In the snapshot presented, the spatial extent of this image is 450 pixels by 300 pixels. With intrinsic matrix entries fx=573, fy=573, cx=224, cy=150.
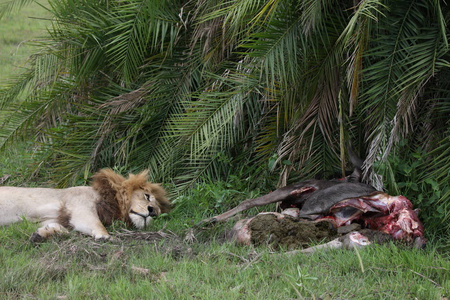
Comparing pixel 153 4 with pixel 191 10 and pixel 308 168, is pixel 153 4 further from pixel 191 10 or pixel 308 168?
pixel 308 168

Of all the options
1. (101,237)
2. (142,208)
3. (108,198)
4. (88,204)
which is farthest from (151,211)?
(101,237)

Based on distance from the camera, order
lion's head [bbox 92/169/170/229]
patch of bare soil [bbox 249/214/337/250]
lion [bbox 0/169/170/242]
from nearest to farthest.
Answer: patch of bare soil [bbox 249/214/337/250] < lion [bbox 0/169/170/242] < lion's head [bbox 92/169/170/229]

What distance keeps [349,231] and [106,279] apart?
6.00 feet

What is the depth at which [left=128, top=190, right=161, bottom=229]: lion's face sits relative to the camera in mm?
5016

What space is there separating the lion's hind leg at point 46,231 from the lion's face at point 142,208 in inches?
24.4

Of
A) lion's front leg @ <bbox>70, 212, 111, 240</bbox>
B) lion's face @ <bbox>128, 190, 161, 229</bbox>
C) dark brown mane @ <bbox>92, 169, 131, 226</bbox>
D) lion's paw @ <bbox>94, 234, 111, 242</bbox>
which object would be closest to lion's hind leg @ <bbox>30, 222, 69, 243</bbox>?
lion's front leg @ <bbox>70, 212, 111, 240</bbox>

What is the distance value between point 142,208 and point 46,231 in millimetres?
886

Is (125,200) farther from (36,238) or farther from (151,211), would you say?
(36,238)

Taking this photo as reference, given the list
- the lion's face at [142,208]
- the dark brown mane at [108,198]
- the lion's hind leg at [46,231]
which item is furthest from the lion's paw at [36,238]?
the lion's face at [142,208]

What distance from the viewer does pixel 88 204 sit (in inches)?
196

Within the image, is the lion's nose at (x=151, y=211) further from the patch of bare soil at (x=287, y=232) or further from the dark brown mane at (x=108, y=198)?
the patch of bare soil at (x=287, y=232)

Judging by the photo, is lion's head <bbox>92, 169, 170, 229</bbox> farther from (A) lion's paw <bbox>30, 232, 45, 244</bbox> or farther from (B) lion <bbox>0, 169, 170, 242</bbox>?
(A) lion's paw <bbox>30, 232, 45, 244</bbox>

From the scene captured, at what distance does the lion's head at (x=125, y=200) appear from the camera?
5023 mm

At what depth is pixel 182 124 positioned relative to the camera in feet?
18.0
